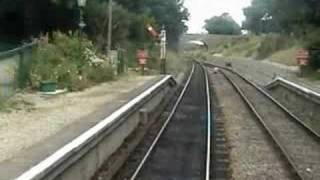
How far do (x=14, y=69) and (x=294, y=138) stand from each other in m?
9.22

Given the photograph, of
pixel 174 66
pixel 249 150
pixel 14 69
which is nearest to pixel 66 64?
pixel 14 69

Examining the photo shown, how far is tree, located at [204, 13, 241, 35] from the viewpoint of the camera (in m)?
191

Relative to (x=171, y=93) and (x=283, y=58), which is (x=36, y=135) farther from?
(x=283, y=58)

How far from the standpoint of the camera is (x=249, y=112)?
2702 centimetres

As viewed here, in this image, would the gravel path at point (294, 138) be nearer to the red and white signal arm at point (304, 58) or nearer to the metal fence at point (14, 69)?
the metal fence at point (14, 69)

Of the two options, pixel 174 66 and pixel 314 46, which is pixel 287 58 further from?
pixel 314 46

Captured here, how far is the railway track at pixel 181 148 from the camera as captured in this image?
14.9m

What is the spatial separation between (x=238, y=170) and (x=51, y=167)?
5.48 m

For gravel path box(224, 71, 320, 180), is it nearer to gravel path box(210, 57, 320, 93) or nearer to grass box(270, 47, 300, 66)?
gravel path box(210, 57, 320, 93)

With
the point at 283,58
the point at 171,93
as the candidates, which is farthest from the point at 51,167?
the point at 283,58

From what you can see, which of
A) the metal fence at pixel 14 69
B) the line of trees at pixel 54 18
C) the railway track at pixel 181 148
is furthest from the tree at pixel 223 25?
the metal fence at pixel 14 69

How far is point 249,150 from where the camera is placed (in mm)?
18047

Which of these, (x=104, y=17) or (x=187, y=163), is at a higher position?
(x=104, y=17)

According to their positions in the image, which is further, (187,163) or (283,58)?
(283,58)
